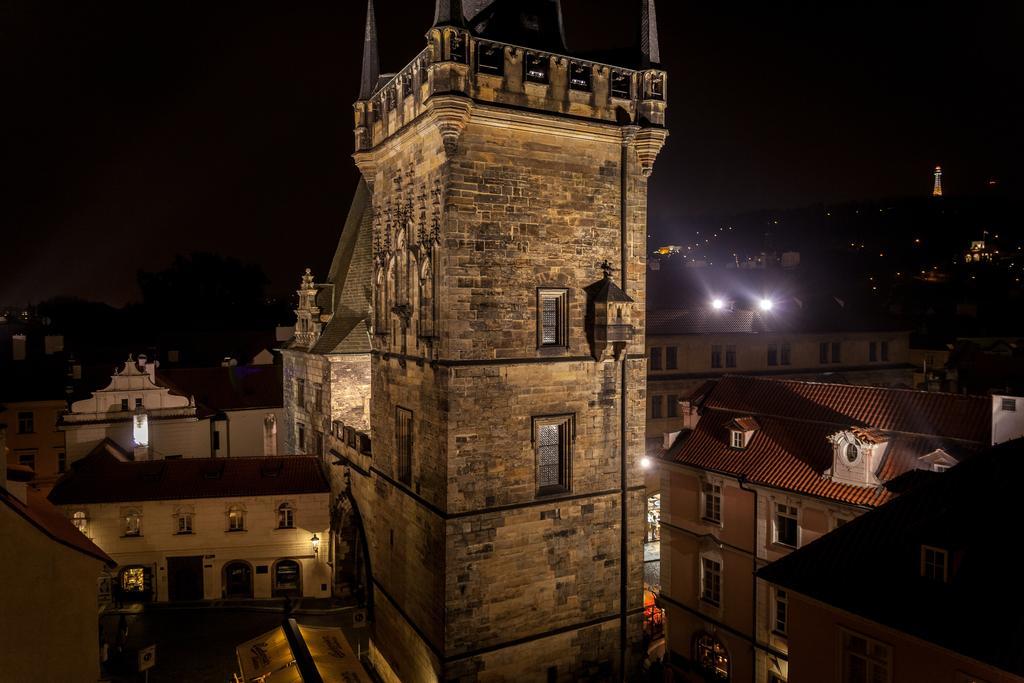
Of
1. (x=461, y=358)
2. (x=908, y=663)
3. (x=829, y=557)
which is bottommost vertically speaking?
(x=908, y=663)

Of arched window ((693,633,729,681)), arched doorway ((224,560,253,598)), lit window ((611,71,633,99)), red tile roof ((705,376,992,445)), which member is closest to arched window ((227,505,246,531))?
arched doorway ((224,560,253,598))

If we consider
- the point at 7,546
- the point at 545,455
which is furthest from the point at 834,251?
the point at 7,546

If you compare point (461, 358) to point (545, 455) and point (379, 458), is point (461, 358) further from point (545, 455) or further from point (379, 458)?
point (379, 458)

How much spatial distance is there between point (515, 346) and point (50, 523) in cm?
1276

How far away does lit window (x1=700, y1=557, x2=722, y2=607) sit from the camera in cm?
2517

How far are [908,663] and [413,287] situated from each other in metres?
13.9

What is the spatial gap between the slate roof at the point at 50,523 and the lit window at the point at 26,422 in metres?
22.1

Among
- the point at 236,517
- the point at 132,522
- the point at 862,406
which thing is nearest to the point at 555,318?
the point at 862,406

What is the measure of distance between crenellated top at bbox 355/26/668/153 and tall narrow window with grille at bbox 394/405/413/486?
26.2ft

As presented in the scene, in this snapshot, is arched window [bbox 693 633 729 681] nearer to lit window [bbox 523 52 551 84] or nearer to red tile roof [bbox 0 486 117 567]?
red tile roof [bbox 0 486 117 567]

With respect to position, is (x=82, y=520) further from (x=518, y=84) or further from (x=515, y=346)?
(x=518, y=84)

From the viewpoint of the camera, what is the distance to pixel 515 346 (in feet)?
62.6

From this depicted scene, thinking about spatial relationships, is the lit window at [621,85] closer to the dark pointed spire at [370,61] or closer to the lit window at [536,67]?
the lit window at [536,67]

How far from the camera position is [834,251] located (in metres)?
99.5
